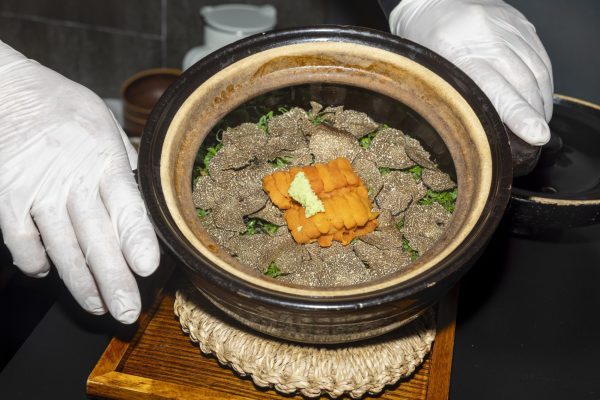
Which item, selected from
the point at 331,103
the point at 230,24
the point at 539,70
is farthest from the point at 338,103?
the point at 230,24

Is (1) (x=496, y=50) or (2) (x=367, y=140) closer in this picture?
(2) (x=367, y=140)

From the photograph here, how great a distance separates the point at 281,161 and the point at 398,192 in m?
0.26

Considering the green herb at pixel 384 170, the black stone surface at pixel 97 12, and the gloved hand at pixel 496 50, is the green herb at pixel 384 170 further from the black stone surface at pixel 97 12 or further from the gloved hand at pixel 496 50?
the black stone surface at pixel 97 12

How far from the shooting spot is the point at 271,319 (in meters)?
1.09

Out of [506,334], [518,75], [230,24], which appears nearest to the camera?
[506,334]

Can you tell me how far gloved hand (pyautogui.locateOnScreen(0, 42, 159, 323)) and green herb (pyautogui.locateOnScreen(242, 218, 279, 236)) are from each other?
0.19m

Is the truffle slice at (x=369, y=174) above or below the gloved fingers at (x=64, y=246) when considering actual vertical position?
above

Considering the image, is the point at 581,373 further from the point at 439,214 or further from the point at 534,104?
the point at 534,104

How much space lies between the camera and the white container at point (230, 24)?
9.39ft

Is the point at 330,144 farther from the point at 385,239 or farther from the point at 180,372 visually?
the point at 180,372

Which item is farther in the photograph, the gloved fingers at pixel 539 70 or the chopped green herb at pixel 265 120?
the gloved fingers at pixel 539 70

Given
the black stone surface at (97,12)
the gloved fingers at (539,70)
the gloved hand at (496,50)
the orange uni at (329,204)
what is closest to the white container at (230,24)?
the black stone surface at (97,12)

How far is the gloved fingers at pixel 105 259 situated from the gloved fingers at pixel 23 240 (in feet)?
0.43

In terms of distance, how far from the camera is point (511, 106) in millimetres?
1438
